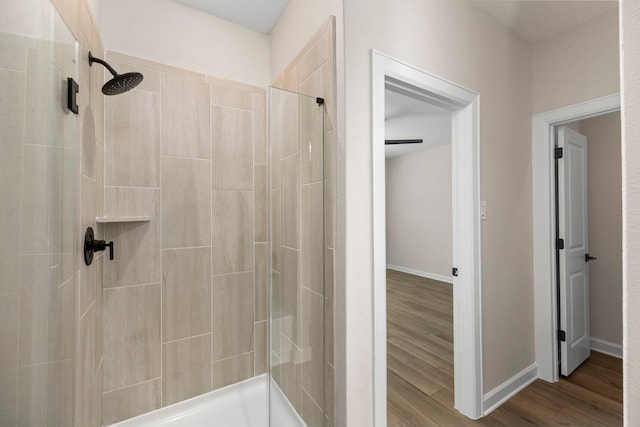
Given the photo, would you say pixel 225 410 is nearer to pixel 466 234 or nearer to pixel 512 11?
pixel 466 234

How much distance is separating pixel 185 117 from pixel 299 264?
119cm

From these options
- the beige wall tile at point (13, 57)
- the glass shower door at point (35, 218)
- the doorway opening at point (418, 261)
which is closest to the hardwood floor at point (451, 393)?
the doorway opening at point (418, 261)

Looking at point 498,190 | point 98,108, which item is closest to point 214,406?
point 98,108

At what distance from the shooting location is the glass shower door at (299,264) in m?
1.29

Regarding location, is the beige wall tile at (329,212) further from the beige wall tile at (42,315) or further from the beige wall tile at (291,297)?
the beige wall tile at (42,315)

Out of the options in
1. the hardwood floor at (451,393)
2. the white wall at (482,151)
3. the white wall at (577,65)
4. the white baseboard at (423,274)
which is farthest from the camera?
the white baseboard at (423,274)

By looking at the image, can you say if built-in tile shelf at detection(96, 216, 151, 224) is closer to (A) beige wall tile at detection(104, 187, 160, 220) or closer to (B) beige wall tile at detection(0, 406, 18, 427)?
(A) beige wall tile at detection(104, 187, 160, 220)

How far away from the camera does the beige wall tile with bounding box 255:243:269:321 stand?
1.91 m

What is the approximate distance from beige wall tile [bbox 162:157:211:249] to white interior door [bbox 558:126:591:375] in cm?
275

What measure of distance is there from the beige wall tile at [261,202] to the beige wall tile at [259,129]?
72mm

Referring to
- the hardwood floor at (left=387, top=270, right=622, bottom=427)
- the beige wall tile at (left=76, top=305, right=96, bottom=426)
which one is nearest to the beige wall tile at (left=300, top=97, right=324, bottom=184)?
the beige wall tile at (left=76, top=305, right=96, bottom=426)

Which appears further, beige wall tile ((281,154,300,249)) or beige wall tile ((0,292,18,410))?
beige wall tile ((281,154,300,249))

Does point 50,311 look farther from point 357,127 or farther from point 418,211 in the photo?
point 418,211

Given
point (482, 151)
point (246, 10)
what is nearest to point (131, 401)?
point (246, 10)
